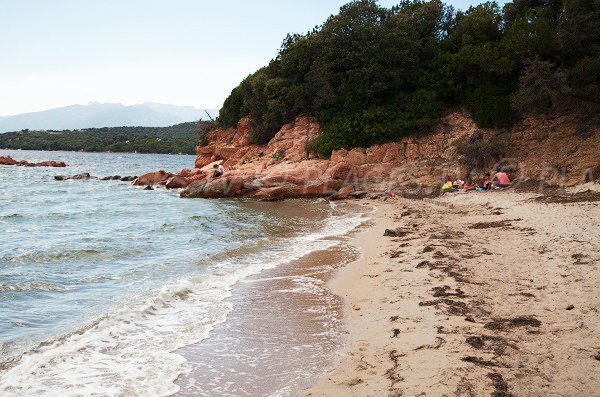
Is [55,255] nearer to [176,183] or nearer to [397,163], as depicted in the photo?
[397,163]

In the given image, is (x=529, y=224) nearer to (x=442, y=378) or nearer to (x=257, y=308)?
(x=257, y=308)

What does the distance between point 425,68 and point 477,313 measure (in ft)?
89.7

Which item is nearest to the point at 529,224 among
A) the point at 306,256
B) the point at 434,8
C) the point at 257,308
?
the point at 306,256

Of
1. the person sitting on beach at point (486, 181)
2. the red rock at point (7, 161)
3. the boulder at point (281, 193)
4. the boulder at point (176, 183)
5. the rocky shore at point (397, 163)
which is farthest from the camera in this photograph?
the red rock at point (7, 161)

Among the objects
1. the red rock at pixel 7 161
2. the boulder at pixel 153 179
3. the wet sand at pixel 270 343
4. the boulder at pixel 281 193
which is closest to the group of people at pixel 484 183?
the boulder at pixel 281 193

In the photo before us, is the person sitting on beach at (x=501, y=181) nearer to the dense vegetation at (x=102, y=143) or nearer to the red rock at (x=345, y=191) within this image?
the red rock at (x=345, y=191)

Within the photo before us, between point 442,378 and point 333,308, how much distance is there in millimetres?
3188

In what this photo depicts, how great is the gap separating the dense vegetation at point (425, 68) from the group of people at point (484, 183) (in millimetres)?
4980

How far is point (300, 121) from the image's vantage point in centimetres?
3238

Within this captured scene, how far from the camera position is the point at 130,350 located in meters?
6.02

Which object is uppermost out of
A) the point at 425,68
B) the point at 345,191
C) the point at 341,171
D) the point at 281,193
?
the point at 425,68

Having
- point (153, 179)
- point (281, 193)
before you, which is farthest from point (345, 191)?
point (153, 179)

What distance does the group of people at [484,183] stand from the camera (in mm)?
20406

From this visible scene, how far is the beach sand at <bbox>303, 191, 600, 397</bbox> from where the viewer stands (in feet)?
13.8
